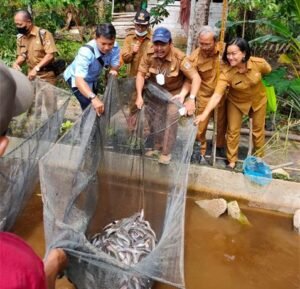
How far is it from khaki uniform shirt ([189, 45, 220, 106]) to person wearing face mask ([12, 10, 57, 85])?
1.61m

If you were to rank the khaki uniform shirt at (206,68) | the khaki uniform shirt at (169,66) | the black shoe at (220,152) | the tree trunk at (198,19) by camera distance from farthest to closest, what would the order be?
the tree trunk at (198,19) < the black shoe at (220,152) < the khaki uniform shirt at (206,68) < the khaki uniform shirt at (169,66)

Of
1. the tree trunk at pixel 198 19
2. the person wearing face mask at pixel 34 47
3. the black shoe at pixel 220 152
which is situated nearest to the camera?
the person wearing face mask at pixel 34 47

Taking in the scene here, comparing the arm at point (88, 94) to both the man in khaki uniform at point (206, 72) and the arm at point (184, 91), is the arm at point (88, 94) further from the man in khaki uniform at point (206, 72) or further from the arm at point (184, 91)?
the man in khaki uniform at point (206, 72)

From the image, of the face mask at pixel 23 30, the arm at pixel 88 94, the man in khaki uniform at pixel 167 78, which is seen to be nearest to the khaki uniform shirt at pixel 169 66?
the man in khaki uniform at pixel 167 78

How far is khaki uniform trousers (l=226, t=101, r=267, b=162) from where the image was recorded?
4391 millimetres

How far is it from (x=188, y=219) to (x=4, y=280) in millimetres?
3234

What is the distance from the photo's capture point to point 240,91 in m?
4.22

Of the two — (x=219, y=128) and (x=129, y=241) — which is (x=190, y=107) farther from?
(x=129, y=241)

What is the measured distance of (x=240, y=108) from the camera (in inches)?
170

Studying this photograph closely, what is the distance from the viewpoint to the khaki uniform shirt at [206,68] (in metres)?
4.37

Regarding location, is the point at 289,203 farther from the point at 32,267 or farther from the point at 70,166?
the point at 32,267

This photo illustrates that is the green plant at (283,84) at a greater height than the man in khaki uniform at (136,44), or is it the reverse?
the man in khaki uniform at (136,44)

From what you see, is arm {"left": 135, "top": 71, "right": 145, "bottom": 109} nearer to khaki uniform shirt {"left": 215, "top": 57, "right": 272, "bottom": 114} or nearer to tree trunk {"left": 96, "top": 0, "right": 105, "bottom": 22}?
khaki uniform shirt {"left": 215, "top": 57, "right": 272, "bottom": 114}

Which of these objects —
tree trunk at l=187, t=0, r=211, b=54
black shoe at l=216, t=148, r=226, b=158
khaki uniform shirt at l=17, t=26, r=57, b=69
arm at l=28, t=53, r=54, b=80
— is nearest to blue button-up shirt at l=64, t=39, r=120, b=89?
arm at l=28, t=53, r=54, b=80
